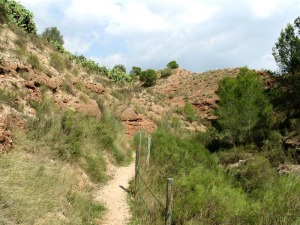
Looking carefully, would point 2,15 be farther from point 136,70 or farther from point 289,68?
point 136,70

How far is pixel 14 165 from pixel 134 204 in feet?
11.2

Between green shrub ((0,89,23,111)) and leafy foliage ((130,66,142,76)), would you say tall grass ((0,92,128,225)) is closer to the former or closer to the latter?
green shrub ((0,89,23,111))

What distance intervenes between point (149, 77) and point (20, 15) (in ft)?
137

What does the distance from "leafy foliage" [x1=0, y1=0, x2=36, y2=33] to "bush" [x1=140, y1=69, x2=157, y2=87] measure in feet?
133

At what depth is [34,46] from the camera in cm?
1983

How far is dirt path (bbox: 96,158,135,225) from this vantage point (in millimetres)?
8133

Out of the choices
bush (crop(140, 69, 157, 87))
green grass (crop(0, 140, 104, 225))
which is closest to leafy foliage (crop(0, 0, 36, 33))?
green grass (crop(0, 140, 104, 225))

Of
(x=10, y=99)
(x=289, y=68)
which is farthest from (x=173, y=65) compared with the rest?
(x=10, y=99)

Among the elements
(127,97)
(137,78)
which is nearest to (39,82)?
(127,97)

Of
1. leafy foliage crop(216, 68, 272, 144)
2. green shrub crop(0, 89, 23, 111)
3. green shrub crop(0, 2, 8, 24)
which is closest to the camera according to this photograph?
green shrub crop(0, 89, 23, 111)

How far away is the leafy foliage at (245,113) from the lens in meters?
23.4

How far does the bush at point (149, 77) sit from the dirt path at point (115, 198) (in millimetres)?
50703

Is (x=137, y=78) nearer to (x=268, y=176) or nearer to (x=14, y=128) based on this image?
(x=268, y=176)

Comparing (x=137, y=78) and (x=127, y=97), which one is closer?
(x=127, y=97)
